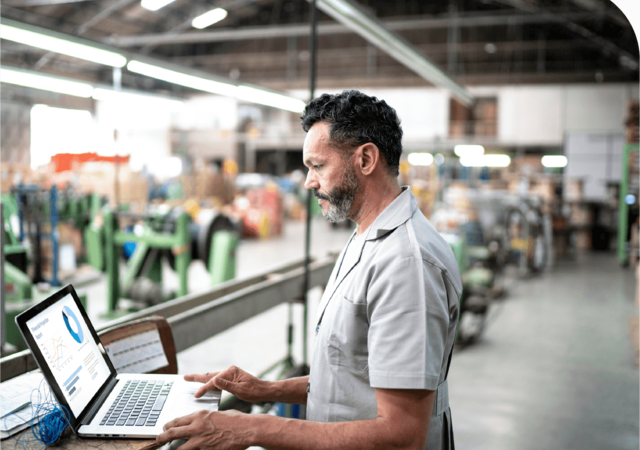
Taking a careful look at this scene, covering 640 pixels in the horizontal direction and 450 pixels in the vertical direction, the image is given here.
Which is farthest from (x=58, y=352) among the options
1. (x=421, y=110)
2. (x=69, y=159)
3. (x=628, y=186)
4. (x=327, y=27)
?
(x=421, y=110)

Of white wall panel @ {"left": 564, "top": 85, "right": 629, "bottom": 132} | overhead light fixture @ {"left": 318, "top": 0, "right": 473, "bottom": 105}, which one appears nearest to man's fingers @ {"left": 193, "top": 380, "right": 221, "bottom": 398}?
overhead light fixture @ {"left": 318, "top": 0, "right": 473, "bottom": 105}

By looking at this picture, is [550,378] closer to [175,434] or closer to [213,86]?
[213,86]

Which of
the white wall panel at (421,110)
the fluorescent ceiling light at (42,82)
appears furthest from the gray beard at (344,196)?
the white wall panel at (421,110)

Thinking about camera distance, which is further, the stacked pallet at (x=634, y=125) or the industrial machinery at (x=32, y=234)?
the stacked pallet at (x=634, y=125)

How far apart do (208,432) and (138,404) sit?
31cm

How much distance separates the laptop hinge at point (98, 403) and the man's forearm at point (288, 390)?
0.45 m

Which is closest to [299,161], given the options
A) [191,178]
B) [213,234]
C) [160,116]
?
[160,116]

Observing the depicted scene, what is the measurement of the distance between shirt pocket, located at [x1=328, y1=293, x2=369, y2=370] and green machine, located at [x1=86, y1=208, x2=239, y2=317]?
15.4ft

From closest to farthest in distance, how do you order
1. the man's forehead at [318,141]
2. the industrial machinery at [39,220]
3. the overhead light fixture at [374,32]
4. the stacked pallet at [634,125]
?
the man's forehead at [318,141]
the overhead light fixture at [374,32]
the industrial machinery at [39,220]
the stacked pallet at [634,125]

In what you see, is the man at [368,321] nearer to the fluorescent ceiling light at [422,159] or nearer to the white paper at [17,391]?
the white paper at [17,391]

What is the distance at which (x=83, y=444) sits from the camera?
1.26 metres

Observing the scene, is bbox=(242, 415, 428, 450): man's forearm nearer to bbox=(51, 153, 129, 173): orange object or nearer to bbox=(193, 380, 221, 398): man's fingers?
bbox=(193, 380, 221, 398): man's fingers

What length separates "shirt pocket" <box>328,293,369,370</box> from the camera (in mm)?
1289

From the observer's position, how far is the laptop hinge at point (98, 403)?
52.2 inches
